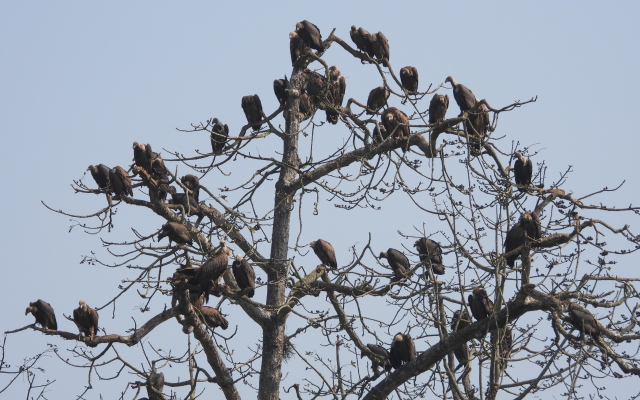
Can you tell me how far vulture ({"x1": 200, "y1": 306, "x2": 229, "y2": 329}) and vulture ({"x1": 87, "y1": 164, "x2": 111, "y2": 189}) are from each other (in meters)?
1.88

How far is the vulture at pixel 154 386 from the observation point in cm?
807

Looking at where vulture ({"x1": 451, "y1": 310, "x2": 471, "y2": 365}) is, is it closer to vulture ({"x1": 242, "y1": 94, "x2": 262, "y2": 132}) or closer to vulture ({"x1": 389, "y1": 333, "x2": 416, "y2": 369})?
vulture ({"x1": 389, "y1": 333, "x2": 416, "y2": 369})

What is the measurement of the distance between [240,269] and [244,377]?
3.31ft

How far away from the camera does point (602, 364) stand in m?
6.76

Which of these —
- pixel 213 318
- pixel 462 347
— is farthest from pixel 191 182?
pixel 462 347

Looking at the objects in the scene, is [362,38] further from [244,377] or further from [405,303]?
[244,377]

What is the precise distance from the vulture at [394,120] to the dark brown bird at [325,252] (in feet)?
4.63

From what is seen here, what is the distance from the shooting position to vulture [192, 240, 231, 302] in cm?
743

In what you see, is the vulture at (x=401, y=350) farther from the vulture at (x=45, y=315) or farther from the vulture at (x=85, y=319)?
the vulture at (x=45, y=315)

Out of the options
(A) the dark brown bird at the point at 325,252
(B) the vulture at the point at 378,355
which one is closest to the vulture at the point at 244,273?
(A) the dark brown bird at the point at 325,252

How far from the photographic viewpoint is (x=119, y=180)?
29.0 feet

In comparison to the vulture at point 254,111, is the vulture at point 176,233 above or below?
below

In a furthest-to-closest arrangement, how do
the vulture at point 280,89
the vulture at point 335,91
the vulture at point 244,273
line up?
the vulture at point 280,89 → the vulture at point 335,91 → the vulture at point 244,273

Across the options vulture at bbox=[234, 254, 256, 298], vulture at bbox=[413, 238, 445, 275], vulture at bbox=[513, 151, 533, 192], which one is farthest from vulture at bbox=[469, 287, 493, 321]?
vulture at bbox=[234, 254, 256, 298]
